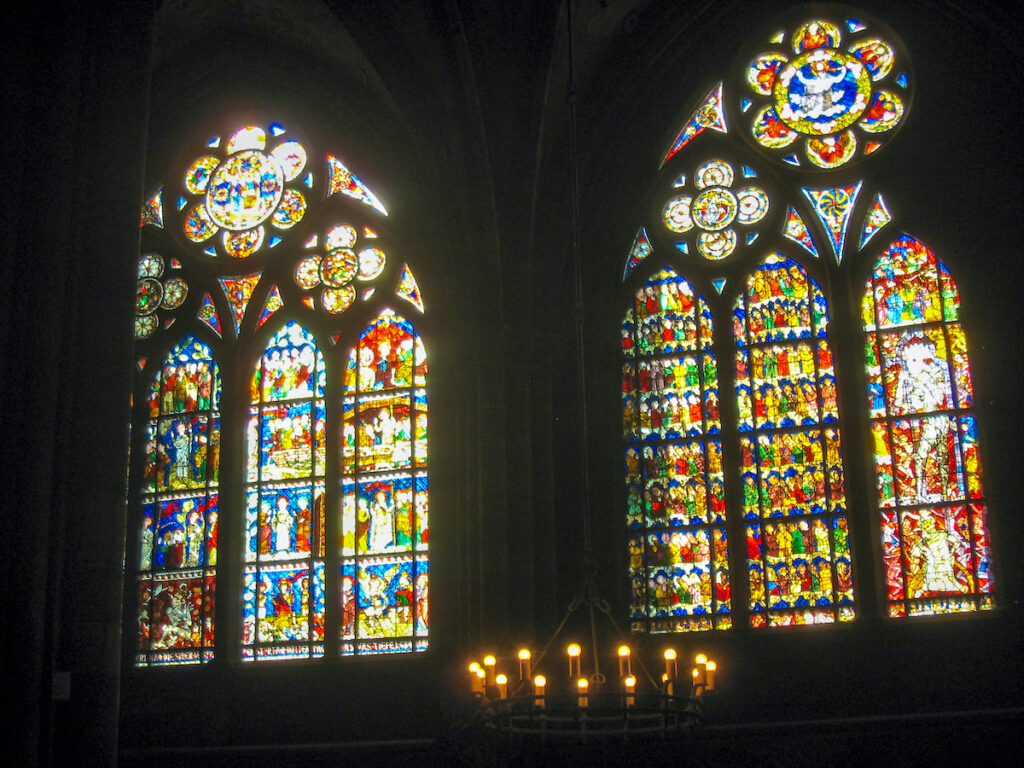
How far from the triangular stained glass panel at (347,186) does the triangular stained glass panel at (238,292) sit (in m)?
1.14

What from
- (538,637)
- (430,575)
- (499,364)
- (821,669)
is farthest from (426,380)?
(821,669)

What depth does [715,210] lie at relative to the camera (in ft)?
45.5

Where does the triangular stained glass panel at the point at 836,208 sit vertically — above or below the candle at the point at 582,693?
above

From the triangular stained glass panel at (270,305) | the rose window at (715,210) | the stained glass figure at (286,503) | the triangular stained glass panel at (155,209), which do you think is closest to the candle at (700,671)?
the stained glass figure at (286,503)

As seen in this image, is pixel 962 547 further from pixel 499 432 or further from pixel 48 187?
pixel 48 187

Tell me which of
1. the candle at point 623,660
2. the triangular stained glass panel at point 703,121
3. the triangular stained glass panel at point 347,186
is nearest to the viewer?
the candle at point 623,660

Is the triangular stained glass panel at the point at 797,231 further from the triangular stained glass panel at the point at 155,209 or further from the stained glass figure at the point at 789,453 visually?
the triangular stained glass panel at the point at 155,209

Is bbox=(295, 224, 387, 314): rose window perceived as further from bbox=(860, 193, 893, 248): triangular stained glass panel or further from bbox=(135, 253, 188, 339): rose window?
bbox=(860, 193, 893, 248): triangular stained glass panel

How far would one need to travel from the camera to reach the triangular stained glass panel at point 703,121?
14086mm

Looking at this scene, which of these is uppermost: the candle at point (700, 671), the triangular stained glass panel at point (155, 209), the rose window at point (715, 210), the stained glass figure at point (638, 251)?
the triangular stained glass panel at point (155, 209)

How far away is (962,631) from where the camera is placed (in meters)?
11.7

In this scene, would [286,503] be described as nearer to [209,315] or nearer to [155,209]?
[209,315]

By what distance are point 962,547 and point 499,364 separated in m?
4.13

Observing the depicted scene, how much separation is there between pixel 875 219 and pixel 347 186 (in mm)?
5001
